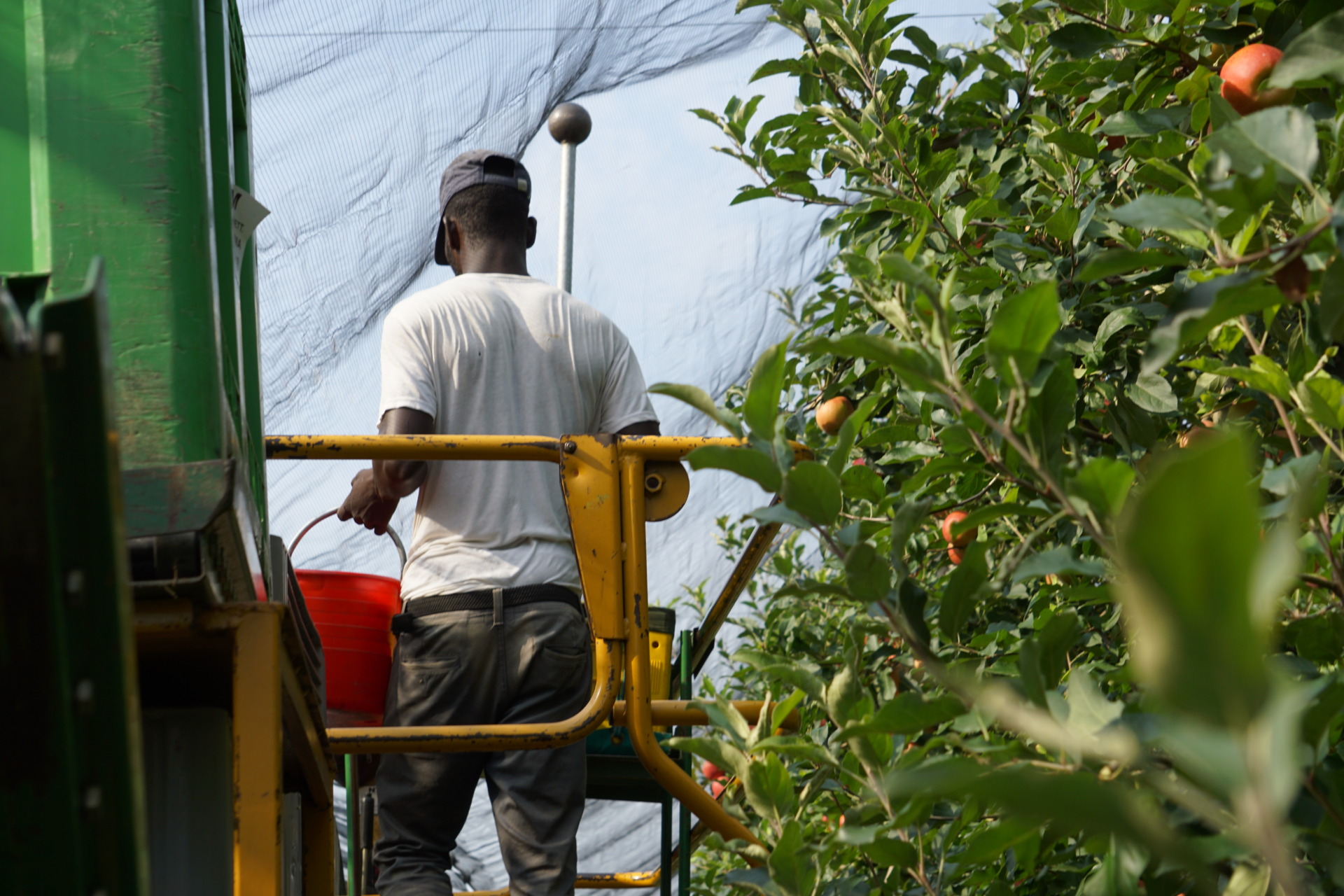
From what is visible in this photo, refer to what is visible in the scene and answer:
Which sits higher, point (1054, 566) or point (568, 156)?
point (568, 156)

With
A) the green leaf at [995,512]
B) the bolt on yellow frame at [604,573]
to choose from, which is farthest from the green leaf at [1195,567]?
the bolt on yellow frame at [604,573]

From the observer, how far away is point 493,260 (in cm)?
278

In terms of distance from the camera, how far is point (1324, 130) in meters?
1.23

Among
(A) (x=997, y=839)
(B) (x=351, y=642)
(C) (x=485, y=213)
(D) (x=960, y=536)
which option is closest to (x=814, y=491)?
(A) (x=997, y=839)

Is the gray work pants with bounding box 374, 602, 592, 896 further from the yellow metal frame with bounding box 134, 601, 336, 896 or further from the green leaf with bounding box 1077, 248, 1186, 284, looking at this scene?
the green leaf with bounding box 1077, 248, 1186, 284

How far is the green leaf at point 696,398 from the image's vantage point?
92 centimetres

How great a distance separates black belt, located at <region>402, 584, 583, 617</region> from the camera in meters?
2.37

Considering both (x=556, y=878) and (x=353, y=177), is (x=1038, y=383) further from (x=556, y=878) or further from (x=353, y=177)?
(x=353, y=177)

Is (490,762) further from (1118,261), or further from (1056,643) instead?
(1118,261)

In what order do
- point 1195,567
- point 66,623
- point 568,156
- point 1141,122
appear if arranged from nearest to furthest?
point 1195,567
point 66,623
point 1141,122
point 568,156

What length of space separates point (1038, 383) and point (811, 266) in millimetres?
4926

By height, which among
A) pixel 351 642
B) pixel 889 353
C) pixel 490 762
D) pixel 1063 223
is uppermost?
pixel 1063 223

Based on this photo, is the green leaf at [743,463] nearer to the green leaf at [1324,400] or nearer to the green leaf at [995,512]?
the green leaf at [995,512]

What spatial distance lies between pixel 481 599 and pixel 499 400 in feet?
1.30
